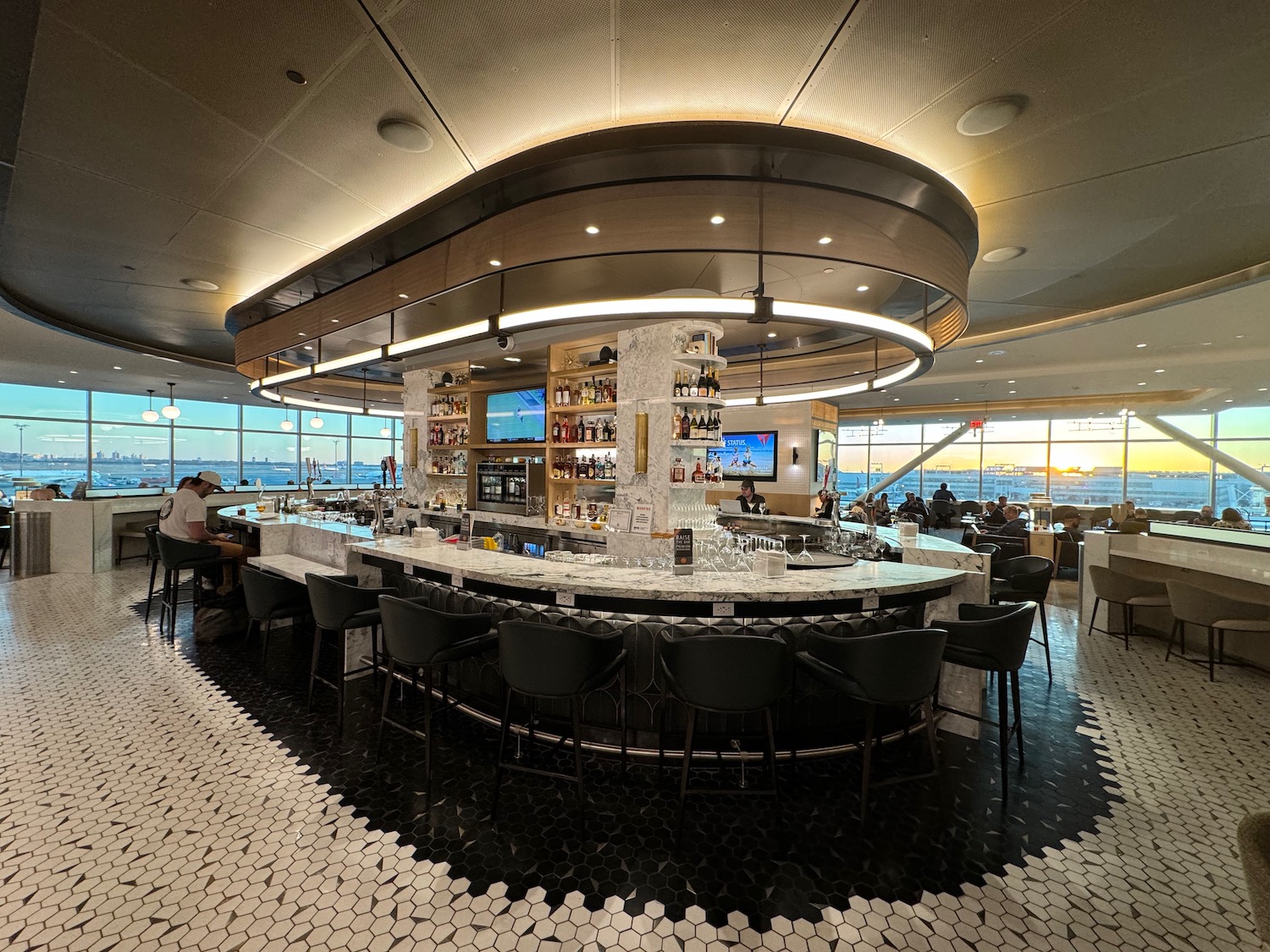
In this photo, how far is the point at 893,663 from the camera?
235cm

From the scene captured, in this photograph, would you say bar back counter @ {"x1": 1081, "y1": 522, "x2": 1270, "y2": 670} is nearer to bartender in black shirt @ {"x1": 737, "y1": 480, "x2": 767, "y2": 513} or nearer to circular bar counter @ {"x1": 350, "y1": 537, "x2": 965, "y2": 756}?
circular bar counter @ {"x1": 350, "y1": 537, "x2": 965, "y2": 756}

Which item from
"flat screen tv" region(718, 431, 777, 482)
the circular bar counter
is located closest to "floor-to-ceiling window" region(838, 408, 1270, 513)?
"flat screen tv" region(718, 431, 777, 482)

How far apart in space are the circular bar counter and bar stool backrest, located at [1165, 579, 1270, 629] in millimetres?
2998

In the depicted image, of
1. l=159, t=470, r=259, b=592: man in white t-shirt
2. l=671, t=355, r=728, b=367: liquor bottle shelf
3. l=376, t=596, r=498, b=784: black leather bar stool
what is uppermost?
l=671, t=355, r=728, b=367: liquor bottle shelf

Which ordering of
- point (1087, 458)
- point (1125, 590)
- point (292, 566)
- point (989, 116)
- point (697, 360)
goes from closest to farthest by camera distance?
point (989, 116) → point (292, 566) → point (697, 360) → point (1125, 590) → point (1087, 458)

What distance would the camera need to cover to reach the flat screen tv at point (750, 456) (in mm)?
10320

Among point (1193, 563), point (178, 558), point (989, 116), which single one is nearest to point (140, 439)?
point (178, 558)

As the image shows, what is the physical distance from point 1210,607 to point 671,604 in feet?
16.6

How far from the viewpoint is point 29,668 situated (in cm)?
416

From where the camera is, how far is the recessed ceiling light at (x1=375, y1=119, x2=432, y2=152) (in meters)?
2.81

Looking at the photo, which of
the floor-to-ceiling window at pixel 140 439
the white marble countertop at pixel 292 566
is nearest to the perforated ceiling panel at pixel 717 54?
the white marble countertop at pixel 292 566

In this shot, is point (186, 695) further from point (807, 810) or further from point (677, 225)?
point (677, 225)

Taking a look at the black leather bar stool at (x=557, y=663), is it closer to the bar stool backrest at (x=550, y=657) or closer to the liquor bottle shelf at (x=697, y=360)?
the bar stool backrest at (x=550, y=657)

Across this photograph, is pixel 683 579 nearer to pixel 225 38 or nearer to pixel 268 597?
pixel 268 597
